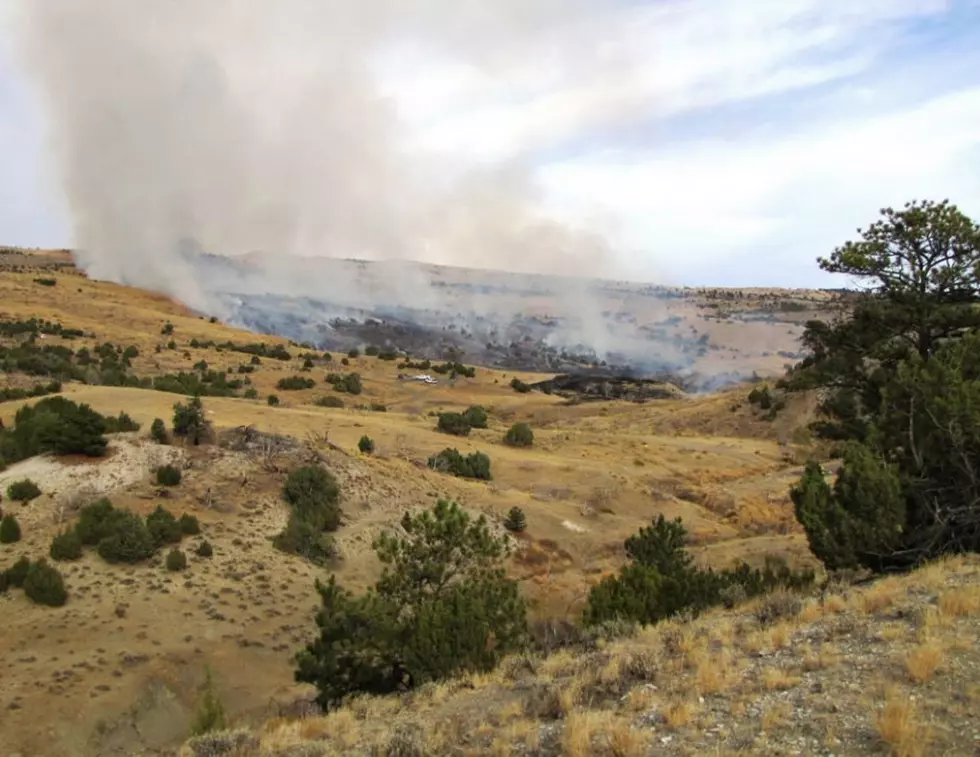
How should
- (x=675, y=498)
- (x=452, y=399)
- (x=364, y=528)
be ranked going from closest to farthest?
(x=364, y=528) < (x=675, y=498) < (x=452, y=399)

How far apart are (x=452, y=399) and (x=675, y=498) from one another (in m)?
22.5

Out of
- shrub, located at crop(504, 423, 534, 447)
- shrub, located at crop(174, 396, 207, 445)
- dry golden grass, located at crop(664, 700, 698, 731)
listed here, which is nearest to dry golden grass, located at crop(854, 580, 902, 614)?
dry golden grass, located at crop(664, 700, 698, 731)

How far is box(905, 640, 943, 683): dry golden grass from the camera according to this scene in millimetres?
6949

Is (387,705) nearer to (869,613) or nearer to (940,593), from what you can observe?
(869,613)

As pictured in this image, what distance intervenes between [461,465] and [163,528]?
1202cm

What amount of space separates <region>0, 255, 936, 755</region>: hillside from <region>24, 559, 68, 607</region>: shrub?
6.7 inches

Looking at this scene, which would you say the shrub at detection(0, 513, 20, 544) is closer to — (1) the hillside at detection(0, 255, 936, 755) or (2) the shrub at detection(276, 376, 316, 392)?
(1) the hillside at detection(0, 255, 936, 755)

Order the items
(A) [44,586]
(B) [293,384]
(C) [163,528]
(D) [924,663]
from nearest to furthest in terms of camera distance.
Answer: (D) [924,663], (A) [44,586], (C) [163,528], (B) [293,384]

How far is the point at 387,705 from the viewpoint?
9.45 m

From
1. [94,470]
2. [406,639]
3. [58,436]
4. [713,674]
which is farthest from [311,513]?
[713,674]

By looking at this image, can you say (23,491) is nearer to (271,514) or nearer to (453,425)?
(271,514)

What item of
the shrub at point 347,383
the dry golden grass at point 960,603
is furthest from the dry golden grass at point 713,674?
the shrub at point 347,383

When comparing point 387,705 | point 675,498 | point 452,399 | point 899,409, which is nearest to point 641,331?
point 452,399

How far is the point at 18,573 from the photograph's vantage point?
15172 millimetres
